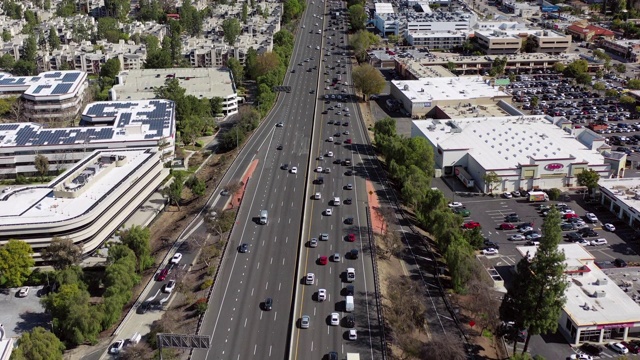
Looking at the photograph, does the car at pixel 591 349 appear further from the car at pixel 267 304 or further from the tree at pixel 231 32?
the tree at pixel 231 32

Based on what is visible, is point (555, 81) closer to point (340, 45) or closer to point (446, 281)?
point (340, 45)

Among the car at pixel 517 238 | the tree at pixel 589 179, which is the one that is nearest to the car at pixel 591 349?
the car at pixel 517 238

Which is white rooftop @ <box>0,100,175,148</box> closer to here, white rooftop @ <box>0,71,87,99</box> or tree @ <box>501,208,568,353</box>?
white rooftop @ <box>0,71,87,99</box>

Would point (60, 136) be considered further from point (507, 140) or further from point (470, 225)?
point (507, 140)

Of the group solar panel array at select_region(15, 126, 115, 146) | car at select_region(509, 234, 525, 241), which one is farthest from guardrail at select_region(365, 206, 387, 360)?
solar panel array at select_region(15, 126, 115, 146)

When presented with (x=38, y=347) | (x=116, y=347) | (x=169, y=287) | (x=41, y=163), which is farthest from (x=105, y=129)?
(x=38, y=347)
